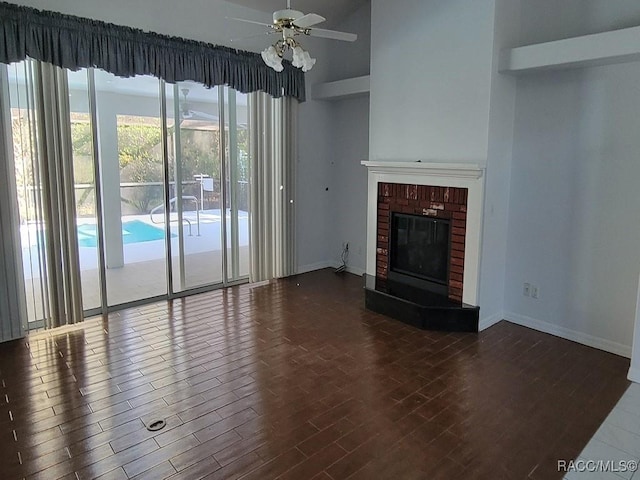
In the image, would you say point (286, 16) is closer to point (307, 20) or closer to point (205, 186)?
point (307, 20)

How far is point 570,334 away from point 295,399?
268 centimetres

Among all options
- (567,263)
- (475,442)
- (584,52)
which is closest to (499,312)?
(567,263)

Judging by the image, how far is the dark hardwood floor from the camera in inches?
96.9

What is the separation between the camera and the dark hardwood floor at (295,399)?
8.07ft

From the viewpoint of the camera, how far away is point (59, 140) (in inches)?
160

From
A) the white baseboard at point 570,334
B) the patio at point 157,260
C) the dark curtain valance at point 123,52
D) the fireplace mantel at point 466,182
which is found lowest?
the white baseboard at point 570,334

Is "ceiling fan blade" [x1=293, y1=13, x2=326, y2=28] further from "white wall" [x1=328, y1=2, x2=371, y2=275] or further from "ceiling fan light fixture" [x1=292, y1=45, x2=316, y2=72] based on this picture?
"white wall" [x1=328, y1=2, x2=371, y2=275]

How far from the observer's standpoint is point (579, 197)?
3.92 meters

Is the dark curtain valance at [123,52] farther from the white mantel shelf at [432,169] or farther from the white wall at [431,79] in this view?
the white mantel shelf at [432,169]

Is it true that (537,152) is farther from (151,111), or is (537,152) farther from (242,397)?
(151,111)

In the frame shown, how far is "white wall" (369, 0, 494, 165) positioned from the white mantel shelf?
0.53ft

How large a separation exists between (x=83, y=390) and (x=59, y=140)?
2.27 metres

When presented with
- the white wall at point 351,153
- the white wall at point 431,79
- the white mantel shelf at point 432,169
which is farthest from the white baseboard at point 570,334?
the white wall at point 351,153

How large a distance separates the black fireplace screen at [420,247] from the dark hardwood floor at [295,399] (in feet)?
2.30
